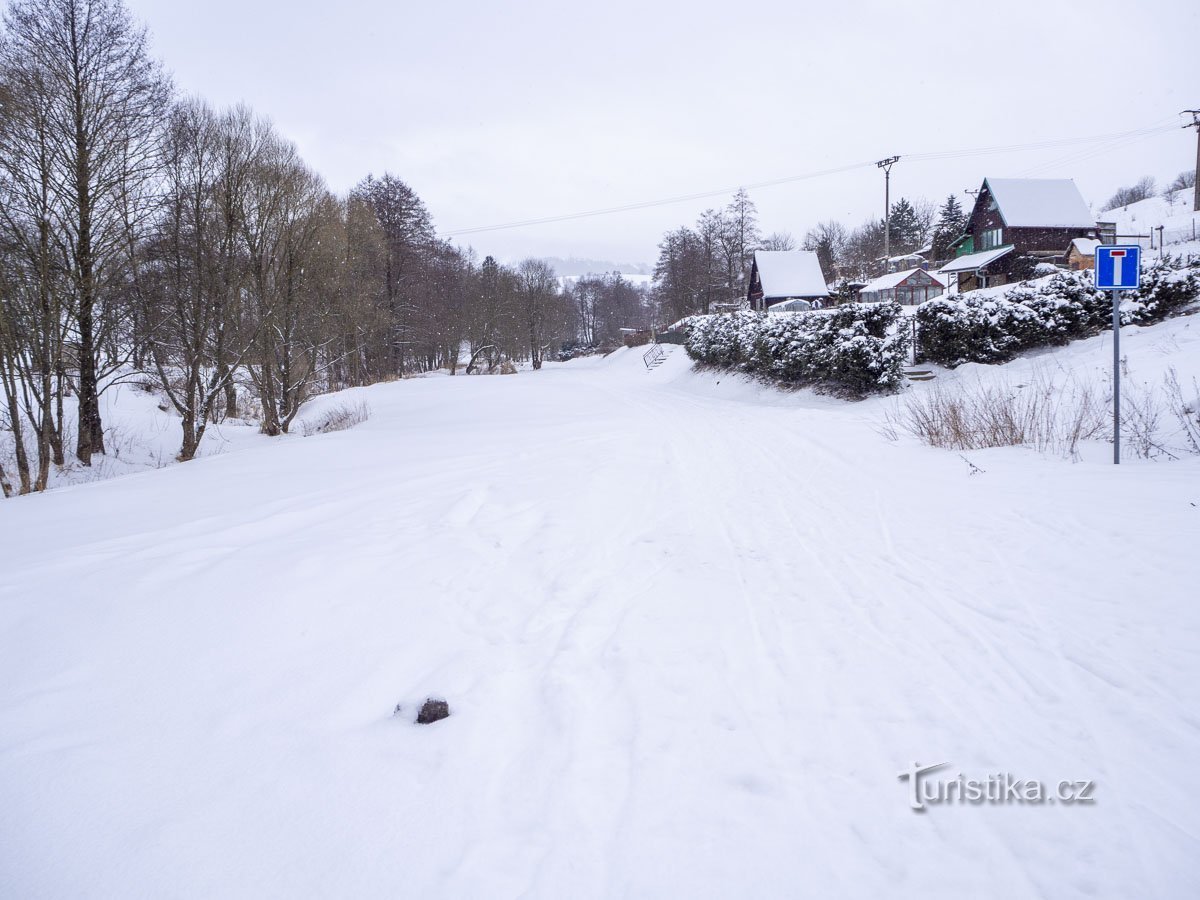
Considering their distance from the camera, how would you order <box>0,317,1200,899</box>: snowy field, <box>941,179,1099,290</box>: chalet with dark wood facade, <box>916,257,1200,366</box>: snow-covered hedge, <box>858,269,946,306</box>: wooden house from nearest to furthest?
<box>0,317,1200,899</box>: snowy field → <box>916,257,1200,366</box>: snow-covered hedge → <box>941,179,1099,290</box>: chalet with dark wood facade → <box>858,269,946,306</box>: wooden house

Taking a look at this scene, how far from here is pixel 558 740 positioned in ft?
8.82

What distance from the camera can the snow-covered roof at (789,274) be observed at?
159 ft

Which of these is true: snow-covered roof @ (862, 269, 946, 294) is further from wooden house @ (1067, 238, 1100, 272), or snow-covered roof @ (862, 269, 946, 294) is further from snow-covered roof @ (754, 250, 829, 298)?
wooden house @ (1067, 238, 1100, 272)

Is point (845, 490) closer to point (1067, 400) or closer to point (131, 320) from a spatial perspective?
point (1067, 400)

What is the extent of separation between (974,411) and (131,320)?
17.6 meters

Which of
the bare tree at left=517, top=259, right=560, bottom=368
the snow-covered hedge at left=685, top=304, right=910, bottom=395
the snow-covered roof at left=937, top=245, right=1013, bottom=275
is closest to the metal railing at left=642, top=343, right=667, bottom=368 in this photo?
the bare tree at left=517, top=259, right=560, bottom=368

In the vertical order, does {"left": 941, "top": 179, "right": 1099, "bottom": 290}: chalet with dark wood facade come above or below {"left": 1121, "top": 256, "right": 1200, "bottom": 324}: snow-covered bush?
above

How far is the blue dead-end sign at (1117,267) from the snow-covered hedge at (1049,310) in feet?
28.1

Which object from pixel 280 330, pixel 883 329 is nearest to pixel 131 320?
pixel 280 330

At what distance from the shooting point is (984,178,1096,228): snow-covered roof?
39812mm

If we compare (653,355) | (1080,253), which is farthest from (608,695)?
(1080,253)

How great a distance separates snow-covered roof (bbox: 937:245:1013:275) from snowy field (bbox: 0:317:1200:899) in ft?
137

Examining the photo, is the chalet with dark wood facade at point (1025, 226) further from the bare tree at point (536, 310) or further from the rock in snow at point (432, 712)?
the rock in snow at point (432, 712)

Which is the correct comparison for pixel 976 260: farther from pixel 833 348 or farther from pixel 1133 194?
pixel 1133 194
